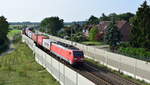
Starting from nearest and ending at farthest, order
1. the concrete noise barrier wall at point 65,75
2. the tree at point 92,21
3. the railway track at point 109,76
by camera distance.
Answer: the concrete noise barrier wall at point 65,75 → the railway track at point 109,76 → the tree at point 92,21

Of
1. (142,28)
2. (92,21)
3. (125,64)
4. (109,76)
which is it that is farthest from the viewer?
(92,21)

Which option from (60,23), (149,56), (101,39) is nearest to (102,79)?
(149,56)

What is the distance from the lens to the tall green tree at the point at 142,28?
5866 cm

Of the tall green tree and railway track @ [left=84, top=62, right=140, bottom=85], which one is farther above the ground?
the tall green tree

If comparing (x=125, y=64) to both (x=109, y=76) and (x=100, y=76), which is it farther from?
(x=100, y=76)

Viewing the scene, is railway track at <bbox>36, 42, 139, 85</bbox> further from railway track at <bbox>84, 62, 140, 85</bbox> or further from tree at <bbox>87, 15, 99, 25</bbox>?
tree at <bbox>87, 15, 99, 25</bbox>

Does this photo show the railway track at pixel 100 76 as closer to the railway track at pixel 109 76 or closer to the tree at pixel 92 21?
the railway track at pixel 109 76

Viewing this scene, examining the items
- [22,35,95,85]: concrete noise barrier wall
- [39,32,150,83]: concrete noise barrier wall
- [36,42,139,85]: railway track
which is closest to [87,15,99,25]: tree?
[39,32,150,83]: concrete noise barrier wall

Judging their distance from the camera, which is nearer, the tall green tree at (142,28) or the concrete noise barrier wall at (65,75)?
the concrete noise barrier wall at (65,75)

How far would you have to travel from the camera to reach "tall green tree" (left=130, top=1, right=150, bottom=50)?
5866cm

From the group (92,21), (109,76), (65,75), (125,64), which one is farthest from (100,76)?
(92,21)

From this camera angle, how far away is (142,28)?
60219 mm

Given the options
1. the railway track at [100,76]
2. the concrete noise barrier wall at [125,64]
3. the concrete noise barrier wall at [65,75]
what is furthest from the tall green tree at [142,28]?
the concrete noise barrier wall at [65,75]

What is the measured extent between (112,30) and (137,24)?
19760 millimetres
